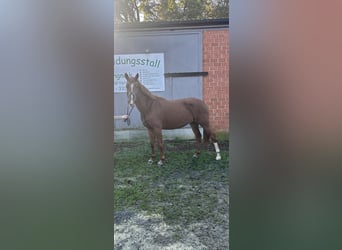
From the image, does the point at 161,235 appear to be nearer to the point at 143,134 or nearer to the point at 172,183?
the point at 172,183

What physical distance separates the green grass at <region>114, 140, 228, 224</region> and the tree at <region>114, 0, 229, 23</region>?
5.82ft

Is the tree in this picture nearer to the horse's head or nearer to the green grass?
the horse's head

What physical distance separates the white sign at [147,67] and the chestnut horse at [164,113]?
0.12 meters

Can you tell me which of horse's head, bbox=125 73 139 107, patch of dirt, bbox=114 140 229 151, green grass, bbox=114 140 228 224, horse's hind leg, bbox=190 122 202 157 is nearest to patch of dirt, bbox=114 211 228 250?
green grass, bbox=114 140 228 224

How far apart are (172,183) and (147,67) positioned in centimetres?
118

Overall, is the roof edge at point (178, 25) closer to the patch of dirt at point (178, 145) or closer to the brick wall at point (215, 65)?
the brick wall at point (215, 65)

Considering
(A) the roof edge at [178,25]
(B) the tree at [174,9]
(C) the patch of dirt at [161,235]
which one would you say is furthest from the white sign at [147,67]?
(C) the patch of dirt at [161,235]

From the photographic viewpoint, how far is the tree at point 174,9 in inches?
149

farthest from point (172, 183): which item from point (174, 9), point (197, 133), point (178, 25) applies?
point (174, 9)
